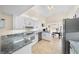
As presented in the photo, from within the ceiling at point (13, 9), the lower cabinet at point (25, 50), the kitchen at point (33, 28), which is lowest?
the lower cabinet at point (25, 50)

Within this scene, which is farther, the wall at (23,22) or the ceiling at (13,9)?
the wall at (23,22)

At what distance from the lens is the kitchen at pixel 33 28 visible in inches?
A: 67.0

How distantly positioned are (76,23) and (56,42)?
0.47m

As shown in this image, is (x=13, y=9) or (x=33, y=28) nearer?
(x=13, y=9)

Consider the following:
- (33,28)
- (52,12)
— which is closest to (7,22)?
(33,28)

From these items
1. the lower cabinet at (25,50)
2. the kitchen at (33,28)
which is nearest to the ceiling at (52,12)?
the kitchen at (33,28)

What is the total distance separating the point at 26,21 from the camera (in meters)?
1.83

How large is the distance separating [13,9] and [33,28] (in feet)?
1.55

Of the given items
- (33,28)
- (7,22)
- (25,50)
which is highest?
(7,22)

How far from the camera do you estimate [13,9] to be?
172cm

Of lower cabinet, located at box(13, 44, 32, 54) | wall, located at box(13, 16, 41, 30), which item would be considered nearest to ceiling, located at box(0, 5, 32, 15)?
wall, located at box(13, 16, 41, 30)

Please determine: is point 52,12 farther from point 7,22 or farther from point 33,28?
point 7,22

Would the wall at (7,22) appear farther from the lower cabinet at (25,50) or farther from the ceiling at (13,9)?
the lower cabinet at (25,50)
